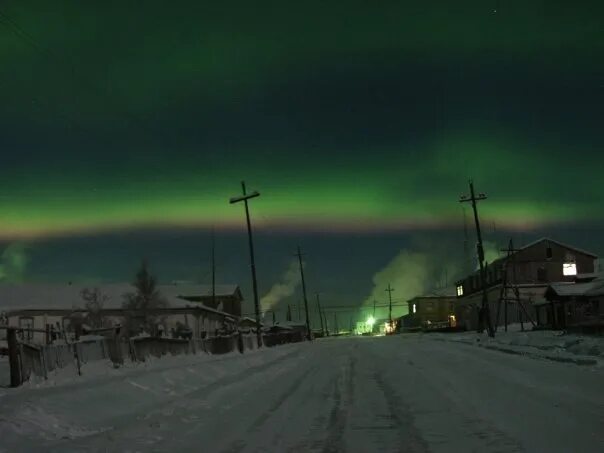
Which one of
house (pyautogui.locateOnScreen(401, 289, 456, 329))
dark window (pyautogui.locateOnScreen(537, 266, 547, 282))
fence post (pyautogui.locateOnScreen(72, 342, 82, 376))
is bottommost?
house (pyautogui.locateOnScreen(401, 289, 456, 329))

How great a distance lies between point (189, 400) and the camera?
15.8m

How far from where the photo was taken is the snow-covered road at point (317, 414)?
952cm

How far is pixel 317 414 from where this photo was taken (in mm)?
12625

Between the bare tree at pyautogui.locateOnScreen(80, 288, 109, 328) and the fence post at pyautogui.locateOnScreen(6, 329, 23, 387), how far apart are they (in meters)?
56.0

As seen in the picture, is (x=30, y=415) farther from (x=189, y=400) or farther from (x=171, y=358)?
(x=171, y=358)

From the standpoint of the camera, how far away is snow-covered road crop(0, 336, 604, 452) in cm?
952

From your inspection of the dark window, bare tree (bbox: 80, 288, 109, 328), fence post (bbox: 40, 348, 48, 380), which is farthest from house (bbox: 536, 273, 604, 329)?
fence post (bbox: 40, 348, 48, 380)

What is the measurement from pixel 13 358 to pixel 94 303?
61103 millimetres

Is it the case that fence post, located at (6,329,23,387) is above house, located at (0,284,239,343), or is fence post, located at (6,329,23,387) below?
below

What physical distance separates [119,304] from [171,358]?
157 ft

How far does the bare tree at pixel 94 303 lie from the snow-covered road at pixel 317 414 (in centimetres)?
5346

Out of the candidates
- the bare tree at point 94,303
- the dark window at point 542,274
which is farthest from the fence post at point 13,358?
the dark window at point 542,274

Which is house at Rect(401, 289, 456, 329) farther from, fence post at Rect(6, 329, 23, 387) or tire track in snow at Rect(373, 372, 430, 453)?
fence post at Rect(6, 329, 23, 387)

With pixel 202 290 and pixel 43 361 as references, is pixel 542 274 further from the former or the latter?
pixel 43 361
